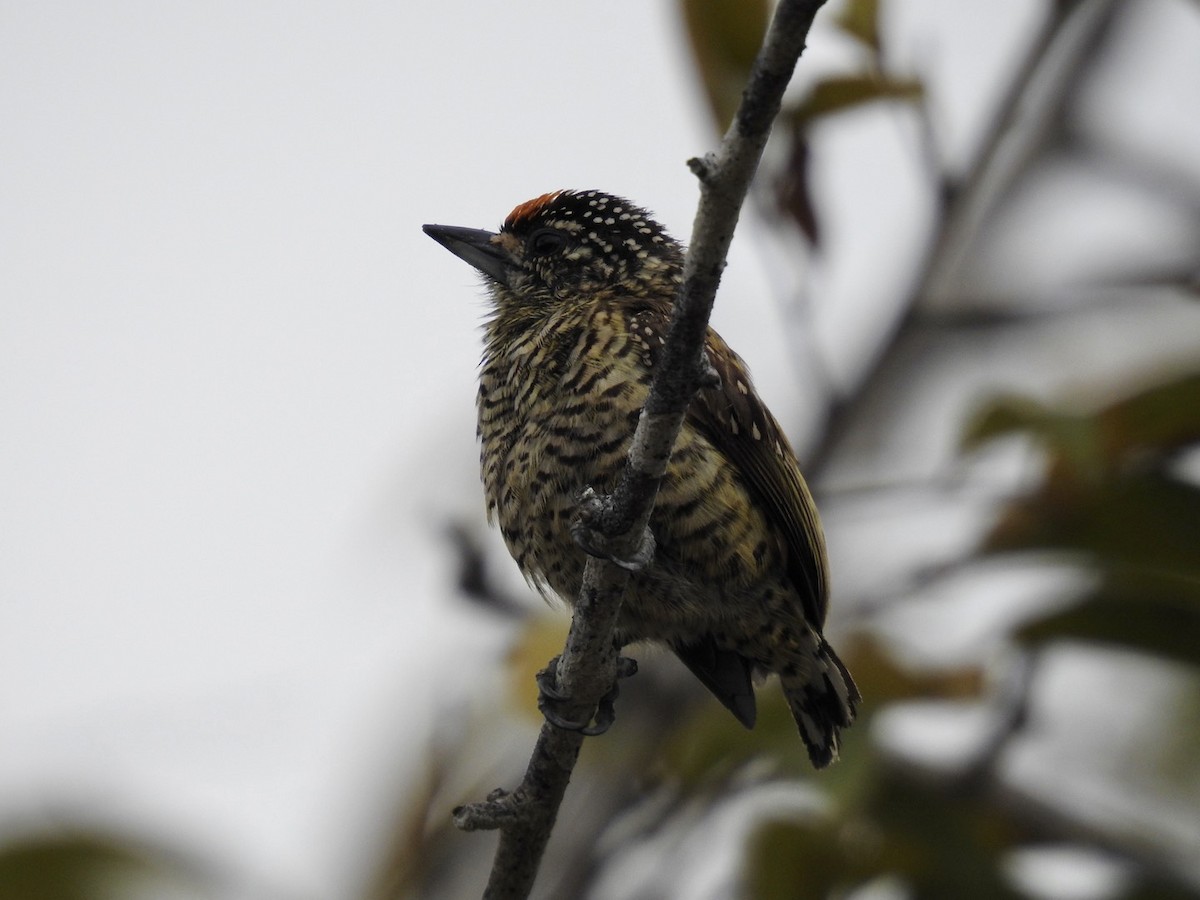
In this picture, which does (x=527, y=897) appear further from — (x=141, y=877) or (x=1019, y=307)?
(x=1019, y=307)

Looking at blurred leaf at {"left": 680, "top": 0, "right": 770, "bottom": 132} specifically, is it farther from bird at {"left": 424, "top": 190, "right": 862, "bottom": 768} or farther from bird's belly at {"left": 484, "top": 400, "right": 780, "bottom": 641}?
bird's belly at {"left": 484, "top": 400, "right": 780, "bottom": 641}

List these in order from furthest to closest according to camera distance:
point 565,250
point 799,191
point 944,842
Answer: point 565,250, point 799,191, point 944,842

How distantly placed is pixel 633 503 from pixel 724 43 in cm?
153

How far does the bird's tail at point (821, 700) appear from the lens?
141 inches

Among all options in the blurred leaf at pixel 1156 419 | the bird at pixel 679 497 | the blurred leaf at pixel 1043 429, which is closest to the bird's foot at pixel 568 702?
the bird at pixel 679 497

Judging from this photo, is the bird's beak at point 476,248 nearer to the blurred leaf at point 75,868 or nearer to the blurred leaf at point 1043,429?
the blurred leaf at point 1043,429

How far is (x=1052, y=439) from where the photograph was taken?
10.4 feet

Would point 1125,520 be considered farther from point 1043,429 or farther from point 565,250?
point 565,250

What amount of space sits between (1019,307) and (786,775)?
52.0 inches

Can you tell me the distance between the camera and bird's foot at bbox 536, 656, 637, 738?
9.20ft

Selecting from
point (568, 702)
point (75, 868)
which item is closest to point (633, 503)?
point (568, 702)

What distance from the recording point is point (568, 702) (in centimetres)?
282

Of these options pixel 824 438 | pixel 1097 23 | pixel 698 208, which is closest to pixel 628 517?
pixel 698 208

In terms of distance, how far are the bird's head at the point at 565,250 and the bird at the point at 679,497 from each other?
76 millimetres
